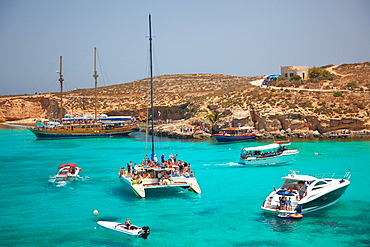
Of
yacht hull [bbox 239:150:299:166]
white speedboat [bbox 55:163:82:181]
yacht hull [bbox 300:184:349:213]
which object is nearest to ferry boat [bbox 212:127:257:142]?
yacht hull [bbox 239:150:299:166]

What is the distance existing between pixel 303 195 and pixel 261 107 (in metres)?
45.4

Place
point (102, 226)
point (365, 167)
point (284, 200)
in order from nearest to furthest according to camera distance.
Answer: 1. point (102, 226)
2. point (284, 200)
3. point (365, 167)

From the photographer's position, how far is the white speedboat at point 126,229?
20.3m

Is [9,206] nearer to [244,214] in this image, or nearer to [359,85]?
[244,214]

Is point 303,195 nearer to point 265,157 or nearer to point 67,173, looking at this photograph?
point 265,157

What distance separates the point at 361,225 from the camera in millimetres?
21688

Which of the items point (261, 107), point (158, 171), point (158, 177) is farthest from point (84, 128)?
point (158, 177)

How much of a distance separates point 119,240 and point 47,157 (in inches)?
1222

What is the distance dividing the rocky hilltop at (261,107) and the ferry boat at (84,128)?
29.2ft

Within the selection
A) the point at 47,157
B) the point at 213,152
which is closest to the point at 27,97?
the point at 47,157

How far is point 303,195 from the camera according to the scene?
79.6ft

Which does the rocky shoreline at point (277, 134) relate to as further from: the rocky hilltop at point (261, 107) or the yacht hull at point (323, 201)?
the yacht hull at point (323, 201)

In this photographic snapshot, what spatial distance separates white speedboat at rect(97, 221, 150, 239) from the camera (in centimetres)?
2027

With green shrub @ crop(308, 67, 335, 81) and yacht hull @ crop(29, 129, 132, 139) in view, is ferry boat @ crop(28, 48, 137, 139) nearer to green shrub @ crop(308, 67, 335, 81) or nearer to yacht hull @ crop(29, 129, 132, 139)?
yacht hull @ crop(29, 129, 132, 139)
